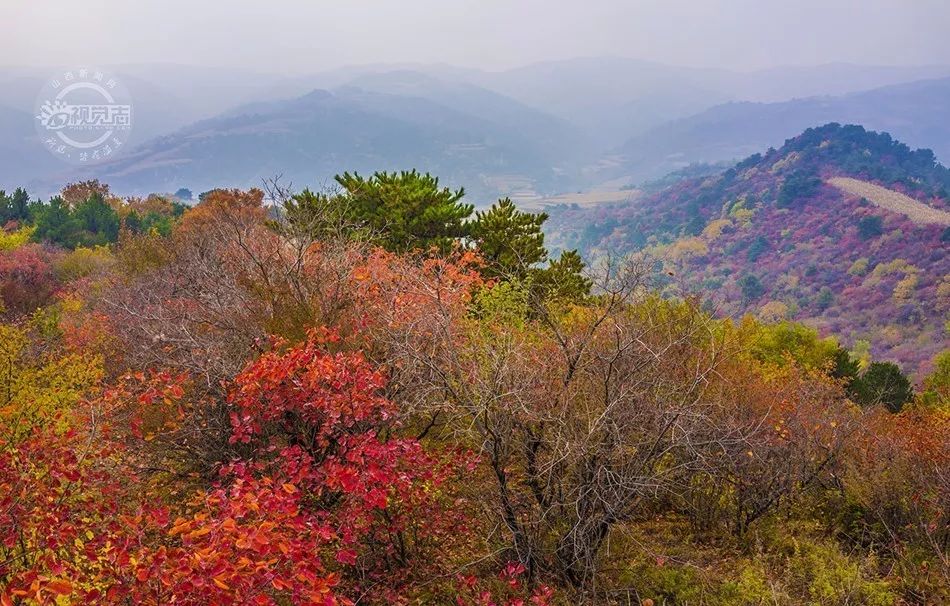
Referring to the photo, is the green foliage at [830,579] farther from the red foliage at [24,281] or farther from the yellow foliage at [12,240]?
the yellow foliage at [12,240]

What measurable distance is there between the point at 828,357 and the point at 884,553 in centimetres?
2865

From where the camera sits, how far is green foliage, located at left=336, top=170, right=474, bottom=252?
23.9 m

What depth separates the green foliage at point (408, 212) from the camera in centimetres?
2388

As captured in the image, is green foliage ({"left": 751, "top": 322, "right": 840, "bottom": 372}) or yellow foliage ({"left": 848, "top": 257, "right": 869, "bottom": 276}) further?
yellow foliage ({"left": 848, "top": 257, "right": 869, "bottom": 276})

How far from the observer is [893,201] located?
123 meters

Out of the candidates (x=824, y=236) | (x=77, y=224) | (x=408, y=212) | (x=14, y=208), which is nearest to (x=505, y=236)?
(x=408, y=212)

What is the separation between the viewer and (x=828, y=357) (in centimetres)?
3253

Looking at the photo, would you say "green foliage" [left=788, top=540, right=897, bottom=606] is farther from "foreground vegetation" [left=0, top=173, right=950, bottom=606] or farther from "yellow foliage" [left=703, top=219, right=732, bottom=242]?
"yellow foliage" [left=703, top=219, right=732, bottom=242]

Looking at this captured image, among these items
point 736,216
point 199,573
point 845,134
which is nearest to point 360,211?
point 199,573

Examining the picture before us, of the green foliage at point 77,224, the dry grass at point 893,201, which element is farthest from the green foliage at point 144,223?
the dry grass at point 893,201

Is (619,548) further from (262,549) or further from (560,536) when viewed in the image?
(262,549)

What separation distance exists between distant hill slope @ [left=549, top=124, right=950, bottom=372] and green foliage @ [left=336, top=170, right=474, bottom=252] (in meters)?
38.6

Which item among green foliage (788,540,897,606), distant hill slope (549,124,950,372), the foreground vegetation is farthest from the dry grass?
green foliage (788,540,897,606)

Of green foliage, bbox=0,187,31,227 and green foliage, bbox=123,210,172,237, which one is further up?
green foliage, bbox=0,187,31,227
